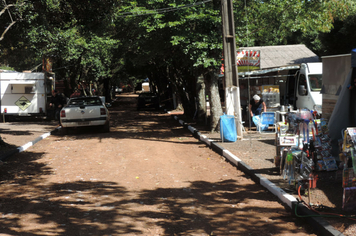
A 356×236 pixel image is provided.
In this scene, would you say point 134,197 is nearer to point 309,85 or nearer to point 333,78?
point 333,78

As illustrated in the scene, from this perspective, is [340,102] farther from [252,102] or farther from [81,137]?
[81,137]

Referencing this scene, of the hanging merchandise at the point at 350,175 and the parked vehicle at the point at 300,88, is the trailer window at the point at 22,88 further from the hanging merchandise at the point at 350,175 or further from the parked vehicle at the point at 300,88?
the hanging merchandise at the point at 350,175

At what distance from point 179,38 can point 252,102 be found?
4536mm

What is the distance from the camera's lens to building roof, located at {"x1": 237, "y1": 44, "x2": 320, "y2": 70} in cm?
2106

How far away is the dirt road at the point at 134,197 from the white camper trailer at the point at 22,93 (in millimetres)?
13104

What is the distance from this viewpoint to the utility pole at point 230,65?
13312 mm

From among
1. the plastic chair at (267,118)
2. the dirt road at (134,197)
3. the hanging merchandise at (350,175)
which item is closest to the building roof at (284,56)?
the plastic chair at (267,118)

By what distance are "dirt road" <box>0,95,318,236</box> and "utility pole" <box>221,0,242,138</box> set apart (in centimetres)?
233

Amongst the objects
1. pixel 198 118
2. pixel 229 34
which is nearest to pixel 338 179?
pixel 229 34

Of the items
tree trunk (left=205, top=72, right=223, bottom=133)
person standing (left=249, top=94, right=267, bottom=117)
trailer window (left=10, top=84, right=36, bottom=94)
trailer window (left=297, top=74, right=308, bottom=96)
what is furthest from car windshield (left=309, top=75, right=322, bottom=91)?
trailer window (left=10, top=84, right=36, bottom=94)

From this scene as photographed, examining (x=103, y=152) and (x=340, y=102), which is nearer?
(x=340, y=102)

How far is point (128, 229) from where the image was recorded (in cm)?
514

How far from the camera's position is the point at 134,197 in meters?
6.71

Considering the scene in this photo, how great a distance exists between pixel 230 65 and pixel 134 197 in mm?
7991
